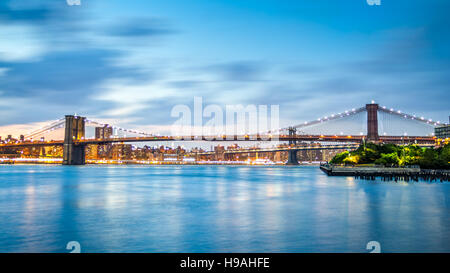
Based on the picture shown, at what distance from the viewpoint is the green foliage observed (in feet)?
185

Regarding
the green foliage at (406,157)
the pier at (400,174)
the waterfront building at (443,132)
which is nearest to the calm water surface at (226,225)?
the pier at (400,174)

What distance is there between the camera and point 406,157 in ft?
221

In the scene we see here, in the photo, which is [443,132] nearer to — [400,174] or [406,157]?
[406,157]

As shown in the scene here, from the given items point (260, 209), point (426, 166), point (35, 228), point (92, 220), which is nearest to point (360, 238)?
point (260, 209)

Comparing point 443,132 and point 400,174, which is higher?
point 443,132

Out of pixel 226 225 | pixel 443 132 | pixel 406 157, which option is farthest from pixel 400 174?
pixel 443 132

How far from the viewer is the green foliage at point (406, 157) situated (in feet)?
185

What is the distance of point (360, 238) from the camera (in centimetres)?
1612

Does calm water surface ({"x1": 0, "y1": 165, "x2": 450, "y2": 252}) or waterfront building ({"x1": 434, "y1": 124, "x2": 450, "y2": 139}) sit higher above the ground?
waterfront building ({"x1": 434, "y1": 124, "x2": 450, "y2": 139})

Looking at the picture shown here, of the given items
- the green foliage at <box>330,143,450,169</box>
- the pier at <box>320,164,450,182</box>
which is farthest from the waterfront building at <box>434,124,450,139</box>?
the pier at <box>320,164,450,182</box>

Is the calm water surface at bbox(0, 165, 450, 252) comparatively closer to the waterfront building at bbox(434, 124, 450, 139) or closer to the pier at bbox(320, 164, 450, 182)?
the pier at bbox(320, 164, 450, 182)

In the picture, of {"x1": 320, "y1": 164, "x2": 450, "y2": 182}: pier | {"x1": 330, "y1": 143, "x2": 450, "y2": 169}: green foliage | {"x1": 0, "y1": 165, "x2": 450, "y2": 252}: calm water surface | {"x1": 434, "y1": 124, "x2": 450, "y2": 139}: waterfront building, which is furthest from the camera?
{"x1": 434, "y1": 124, "x2": 450, "y2": 139}: waterfront building

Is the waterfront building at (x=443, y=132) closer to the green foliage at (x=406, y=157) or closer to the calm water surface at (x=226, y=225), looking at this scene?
the green foliage at (x=406, y=157)
